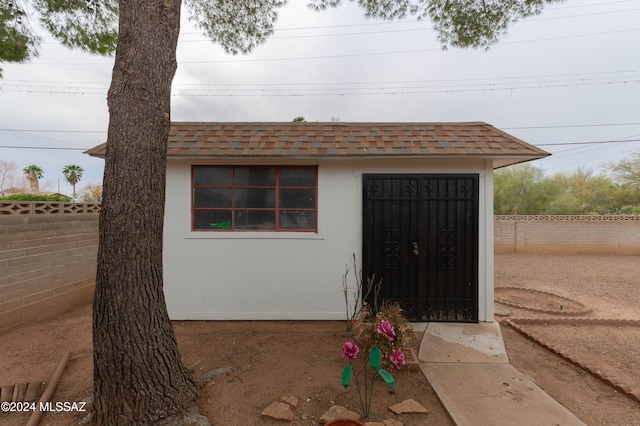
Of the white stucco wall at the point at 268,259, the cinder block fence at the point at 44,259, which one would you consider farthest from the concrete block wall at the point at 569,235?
the cinder block fence at the point at 44,259

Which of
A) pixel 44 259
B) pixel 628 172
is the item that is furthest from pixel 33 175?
pixel 628 172

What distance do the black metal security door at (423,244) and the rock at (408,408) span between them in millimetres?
1799

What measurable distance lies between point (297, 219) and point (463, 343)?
2.91 m

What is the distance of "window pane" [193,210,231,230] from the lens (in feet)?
14.1

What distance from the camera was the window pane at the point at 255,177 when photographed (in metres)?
4.26

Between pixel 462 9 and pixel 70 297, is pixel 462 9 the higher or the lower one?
the higher one

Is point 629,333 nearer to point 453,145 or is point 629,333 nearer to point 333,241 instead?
point 453,145

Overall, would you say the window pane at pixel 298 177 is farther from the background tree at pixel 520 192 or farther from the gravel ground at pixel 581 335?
the background tree at pixel 520 192

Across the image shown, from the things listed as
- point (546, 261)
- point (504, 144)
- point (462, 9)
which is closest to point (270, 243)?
point (504, 144)

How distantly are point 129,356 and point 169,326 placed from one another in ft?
1.10

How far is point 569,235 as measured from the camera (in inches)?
438

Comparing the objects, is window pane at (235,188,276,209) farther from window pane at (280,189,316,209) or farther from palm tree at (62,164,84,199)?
palm tree at (62,164,84,199)

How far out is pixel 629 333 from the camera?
4188mm

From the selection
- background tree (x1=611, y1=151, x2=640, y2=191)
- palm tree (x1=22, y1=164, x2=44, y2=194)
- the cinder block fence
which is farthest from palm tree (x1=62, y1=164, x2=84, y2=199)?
background tree (x1=611, y1=151, x2=640, y2=191)
